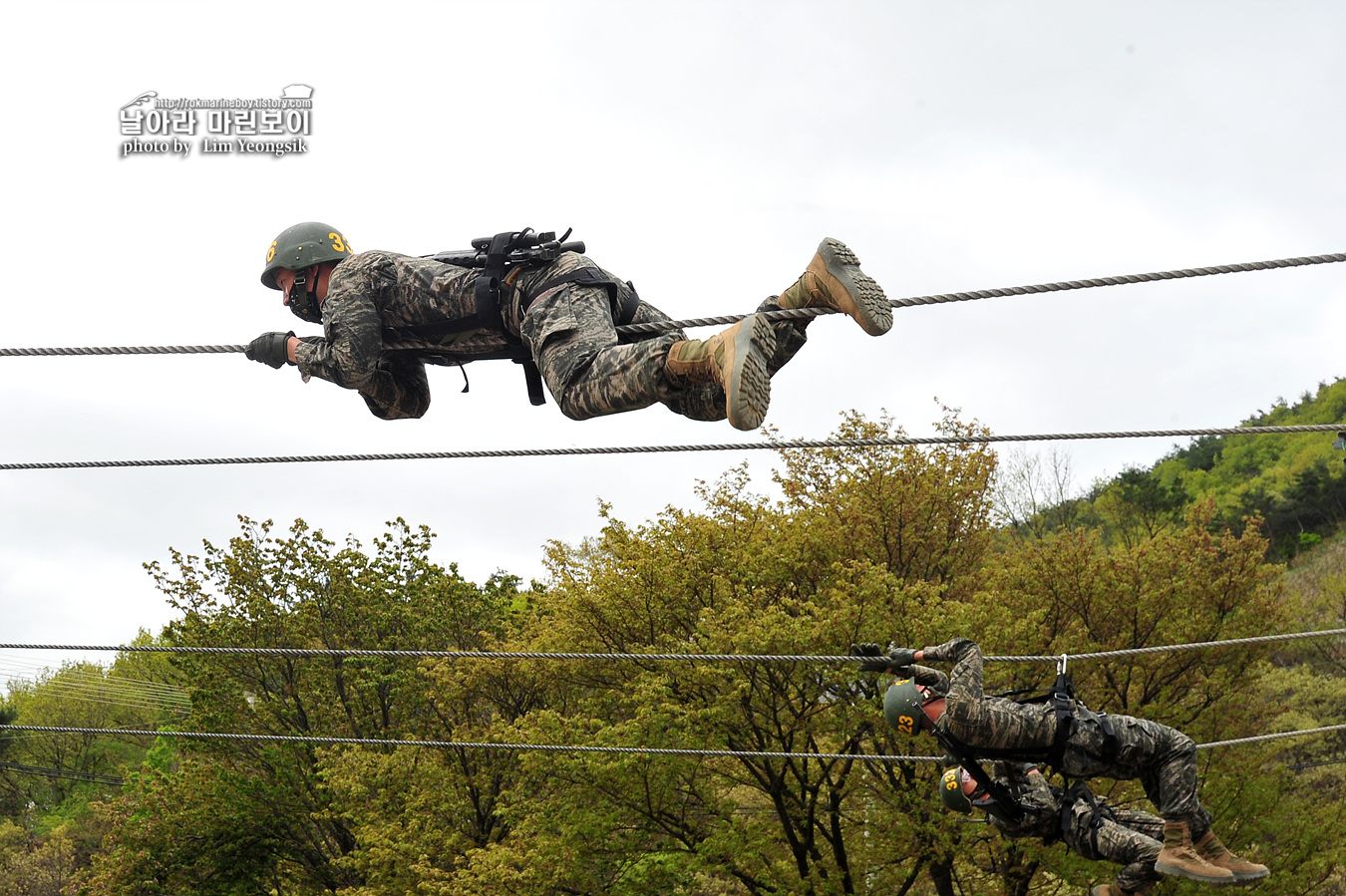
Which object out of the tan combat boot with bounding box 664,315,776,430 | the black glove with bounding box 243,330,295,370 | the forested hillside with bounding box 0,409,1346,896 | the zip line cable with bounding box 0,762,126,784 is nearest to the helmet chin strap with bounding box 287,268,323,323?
the black glove with bounding box 243,330,295,370

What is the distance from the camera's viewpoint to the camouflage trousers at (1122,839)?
6176 millimetres

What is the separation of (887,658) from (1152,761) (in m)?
1.49

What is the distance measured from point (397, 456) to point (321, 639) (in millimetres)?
20213

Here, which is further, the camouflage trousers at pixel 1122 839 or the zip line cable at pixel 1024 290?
the camouflage trousers at pixel 1122 839

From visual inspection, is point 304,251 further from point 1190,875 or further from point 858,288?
point 1190,875

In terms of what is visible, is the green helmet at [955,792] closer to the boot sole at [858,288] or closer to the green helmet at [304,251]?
the boot sole at [858,288]

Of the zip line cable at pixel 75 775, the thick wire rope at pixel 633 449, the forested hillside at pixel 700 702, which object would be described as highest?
the thick wire rope at pixel 633 449

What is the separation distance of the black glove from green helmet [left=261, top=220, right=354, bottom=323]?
1.06 feet

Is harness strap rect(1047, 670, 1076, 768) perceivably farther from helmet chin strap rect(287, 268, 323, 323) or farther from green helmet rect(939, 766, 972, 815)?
helmet chin strap rect(287, 268, 323, 323)

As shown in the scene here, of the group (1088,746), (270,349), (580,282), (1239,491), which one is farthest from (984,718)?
(1239,491)

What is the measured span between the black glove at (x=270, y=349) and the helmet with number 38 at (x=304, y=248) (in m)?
0.40

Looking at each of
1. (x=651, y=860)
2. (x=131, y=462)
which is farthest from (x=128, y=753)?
(x=131, y=462)

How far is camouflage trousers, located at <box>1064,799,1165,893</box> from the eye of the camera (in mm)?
6176

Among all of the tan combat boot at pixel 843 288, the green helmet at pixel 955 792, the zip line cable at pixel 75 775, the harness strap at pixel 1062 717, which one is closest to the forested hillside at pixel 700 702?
the green helmet at pixel 955 792
